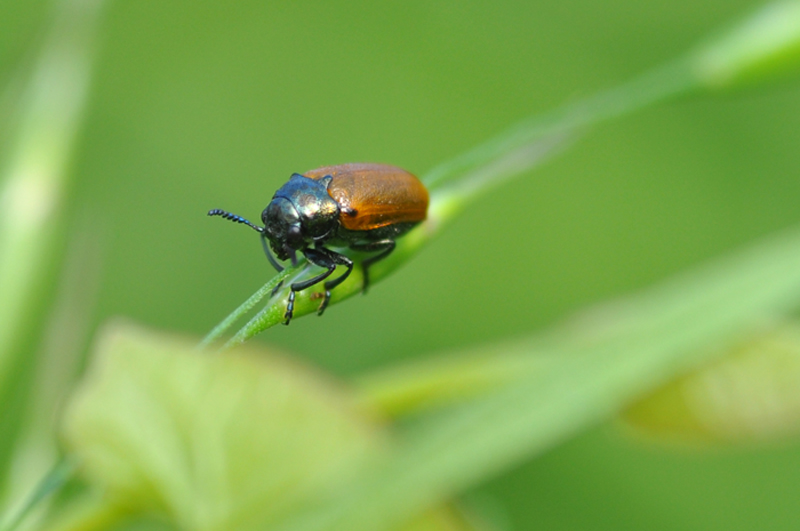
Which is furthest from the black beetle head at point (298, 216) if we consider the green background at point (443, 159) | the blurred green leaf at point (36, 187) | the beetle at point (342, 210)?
the green background at point (443, 159)

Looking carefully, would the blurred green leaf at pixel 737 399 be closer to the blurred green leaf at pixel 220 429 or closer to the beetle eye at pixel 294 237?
the blurred green leaf at pixel 220 429

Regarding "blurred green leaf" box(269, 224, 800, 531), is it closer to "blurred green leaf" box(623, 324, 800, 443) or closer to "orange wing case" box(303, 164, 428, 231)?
"blurred green leaf" box(623, 324, 800, 443)

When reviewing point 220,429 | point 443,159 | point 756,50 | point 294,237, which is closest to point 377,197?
point 294,237

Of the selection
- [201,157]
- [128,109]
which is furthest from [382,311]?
[128,109]

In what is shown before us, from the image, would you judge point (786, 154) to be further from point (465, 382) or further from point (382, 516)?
point (382, 516)

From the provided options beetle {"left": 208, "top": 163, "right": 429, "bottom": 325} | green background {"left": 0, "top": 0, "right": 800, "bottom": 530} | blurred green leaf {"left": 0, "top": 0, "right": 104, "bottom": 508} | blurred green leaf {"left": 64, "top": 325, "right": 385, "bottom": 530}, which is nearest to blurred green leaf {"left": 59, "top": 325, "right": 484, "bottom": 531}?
blurred green leaf {"left": 64, "top": 325, "right": 385, "bottom": 530}

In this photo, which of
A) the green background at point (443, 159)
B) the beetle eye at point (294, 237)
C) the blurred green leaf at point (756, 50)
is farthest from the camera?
the green background at point (443, 159)
